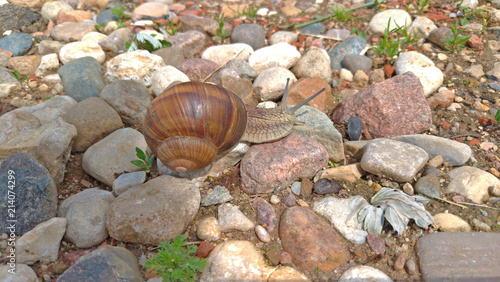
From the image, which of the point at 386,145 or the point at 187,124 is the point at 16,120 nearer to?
the point at 187,124

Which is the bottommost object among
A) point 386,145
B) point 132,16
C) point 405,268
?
point 405,268

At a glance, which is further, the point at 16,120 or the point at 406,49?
the point at 406,49

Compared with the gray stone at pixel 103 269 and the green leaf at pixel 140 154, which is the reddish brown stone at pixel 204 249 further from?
the green leaf at pixel 140 154

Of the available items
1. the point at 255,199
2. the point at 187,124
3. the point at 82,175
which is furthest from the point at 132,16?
the point at 255,199

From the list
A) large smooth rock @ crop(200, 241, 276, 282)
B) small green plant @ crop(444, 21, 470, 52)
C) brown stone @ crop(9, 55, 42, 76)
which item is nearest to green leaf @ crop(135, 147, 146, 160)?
large smooth rock @ crop(200, 241, 276, 282)

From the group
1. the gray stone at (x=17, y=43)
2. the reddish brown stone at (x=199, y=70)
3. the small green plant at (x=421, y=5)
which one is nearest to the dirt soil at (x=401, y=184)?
the small green plant at (x=421, y=5)
